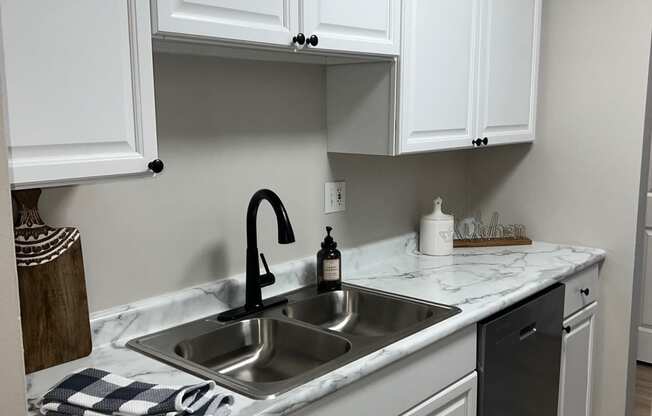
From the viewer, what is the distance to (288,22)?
63.1 inches

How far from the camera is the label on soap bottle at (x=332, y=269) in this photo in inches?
81.1

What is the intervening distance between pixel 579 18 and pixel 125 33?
1966 mm

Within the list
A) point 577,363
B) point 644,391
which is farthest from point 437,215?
point 644,391

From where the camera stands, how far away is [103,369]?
1465mm

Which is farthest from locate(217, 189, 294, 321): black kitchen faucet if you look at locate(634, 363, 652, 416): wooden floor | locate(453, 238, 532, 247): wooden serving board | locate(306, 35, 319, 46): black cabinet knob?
locate(634, 363, 652, 416): wooden floor

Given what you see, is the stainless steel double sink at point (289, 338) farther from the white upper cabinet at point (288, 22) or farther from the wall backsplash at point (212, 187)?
the white upper cabinet at point (288, 22)

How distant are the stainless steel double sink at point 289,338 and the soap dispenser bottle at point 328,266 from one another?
0.11 ft

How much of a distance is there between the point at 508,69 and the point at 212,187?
50.2 inches

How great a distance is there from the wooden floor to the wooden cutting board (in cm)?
272

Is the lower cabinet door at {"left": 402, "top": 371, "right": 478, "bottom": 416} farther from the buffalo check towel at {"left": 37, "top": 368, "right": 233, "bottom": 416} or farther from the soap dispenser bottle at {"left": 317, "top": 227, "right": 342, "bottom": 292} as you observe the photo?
the buffalo check towel at {"left": 37, "top": 368, "right": 233, "bottom": 416}

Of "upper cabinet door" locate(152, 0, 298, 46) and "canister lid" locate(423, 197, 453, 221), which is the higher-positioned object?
"upper cabinet door" locate(152, 0, 298, 46)

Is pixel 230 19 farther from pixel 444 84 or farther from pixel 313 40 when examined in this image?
pixel 444 84

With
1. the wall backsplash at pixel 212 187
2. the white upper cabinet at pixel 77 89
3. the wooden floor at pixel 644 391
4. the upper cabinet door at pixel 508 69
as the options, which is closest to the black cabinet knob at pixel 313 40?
the wall backsplash at pixel 212 187

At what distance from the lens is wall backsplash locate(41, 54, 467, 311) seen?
1639mm
